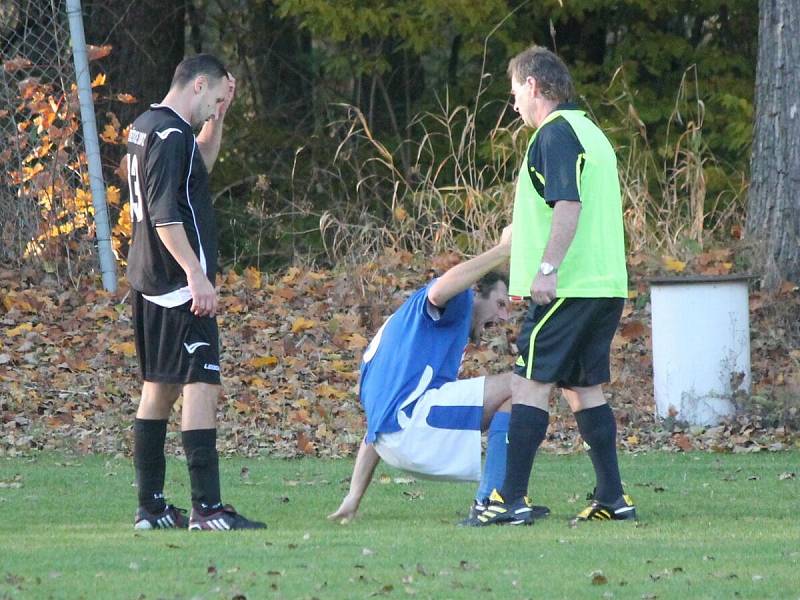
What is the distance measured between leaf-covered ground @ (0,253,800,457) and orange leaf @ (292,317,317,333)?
0.01 meters

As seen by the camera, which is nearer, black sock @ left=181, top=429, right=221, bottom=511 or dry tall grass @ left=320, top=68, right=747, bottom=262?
black sock @ left=181, top=429, right=221, bottom=511

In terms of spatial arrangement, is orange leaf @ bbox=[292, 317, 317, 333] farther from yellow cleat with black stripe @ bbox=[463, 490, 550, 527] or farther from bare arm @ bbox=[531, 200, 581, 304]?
bare arm @ bbox=[531, 200, 581, 304]

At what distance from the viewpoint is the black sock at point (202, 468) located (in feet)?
21.1

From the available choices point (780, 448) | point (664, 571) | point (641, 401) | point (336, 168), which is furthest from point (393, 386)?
point (336, 168)

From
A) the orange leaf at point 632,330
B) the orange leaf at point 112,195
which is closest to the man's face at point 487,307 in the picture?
the orange leaf at point 632,330

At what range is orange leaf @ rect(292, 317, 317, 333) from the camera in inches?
496

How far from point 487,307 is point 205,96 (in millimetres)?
1471

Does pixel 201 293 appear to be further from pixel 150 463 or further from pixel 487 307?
pixel 487 307

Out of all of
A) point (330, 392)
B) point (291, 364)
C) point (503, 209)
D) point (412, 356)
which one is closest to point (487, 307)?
point (412, 356)

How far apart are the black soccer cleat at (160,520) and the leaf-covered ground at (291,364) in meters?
2.84

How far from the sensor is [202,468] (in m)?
6.45

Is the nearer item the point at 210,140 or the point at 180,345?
the point at 180,345

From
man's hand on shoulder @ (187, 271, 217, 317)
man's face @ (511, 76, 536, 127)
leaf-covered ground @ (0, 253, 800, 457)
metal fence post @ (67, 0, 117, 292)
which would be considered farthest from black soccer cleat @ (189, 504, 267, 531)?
metal fence post @ (67, 0, 117, 292)

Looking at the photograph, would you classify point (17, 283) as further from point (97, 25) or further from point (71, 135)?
point (97, 25)
